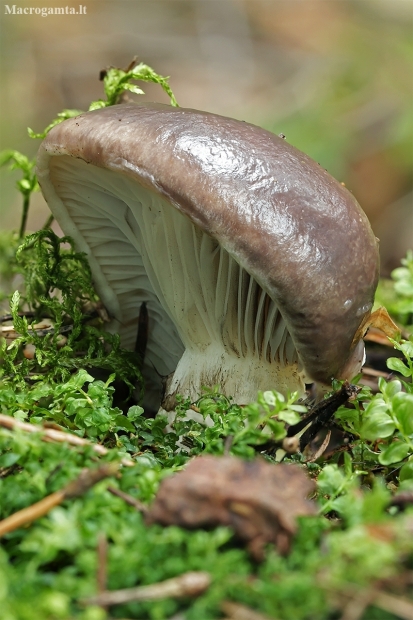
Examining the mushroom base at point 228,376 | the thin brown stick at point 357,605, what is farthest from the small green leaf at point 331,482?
the mushroom base at point 228,376

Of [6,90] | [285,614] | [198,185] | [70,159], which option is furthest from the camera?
[6,90]

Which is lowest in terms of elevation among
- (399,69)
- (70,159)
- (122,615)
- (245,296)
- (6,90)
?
(122,615)

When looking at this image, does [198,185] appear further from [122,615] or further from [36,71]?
[36,71]

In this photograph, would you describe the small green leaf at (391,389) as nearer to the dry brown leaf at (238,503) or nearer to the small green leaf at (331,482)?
the small green leaf at (331,482)

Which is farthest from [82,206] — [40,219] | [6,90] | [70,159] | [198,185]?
[6,90]

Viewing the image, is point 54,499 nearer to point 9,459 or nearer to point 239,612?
point 9,459

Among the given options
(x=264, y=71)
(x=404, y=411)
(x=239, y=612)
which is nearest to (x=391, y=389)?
(x=404, y=411)

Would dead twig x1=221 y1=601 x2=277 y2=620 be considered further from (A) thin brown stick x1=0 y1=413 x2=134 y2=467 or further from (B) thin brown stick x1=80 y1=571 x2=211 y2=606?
(A) thin brown stick x1=0 y1=413 x2=134 y2=467
